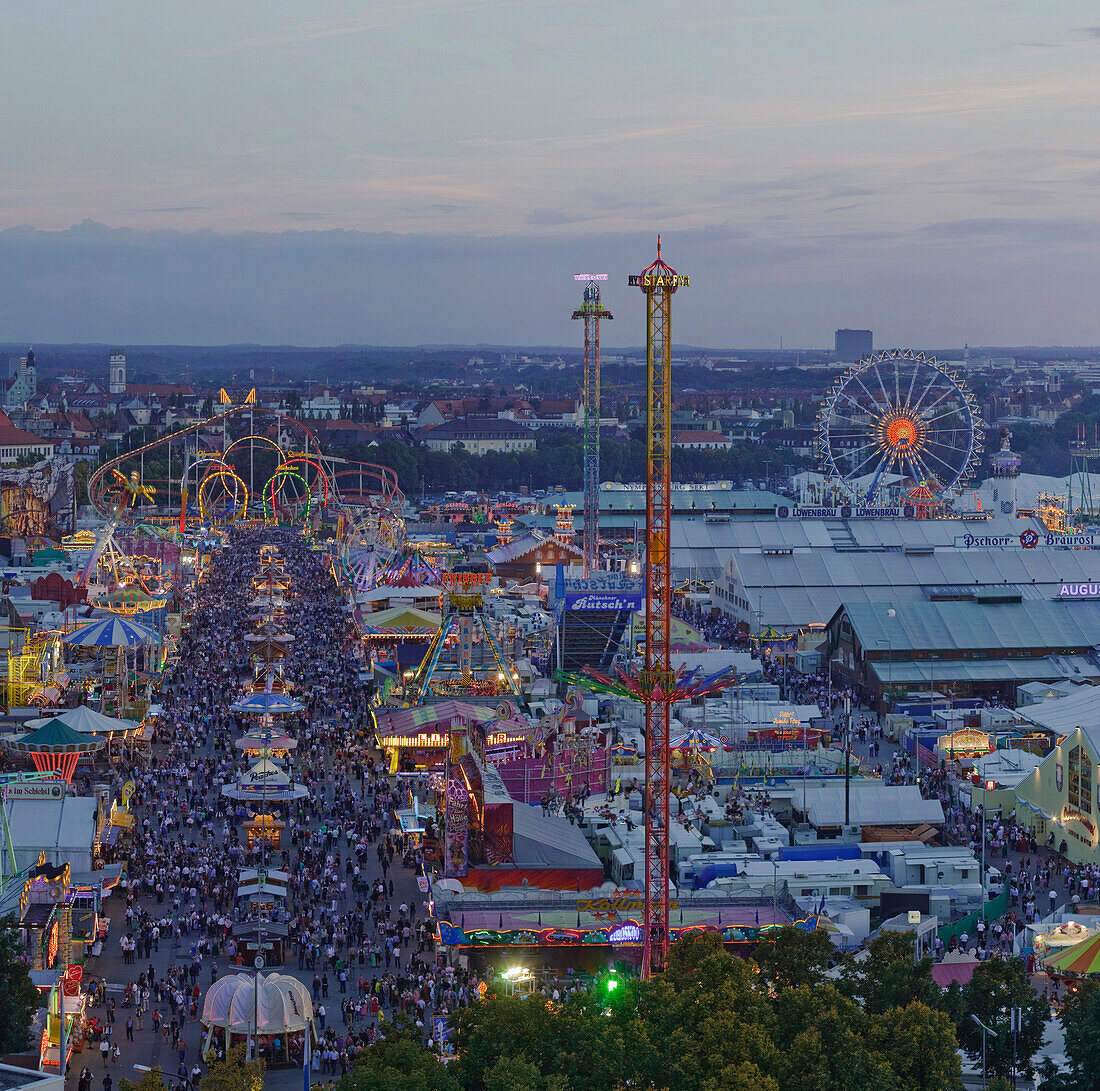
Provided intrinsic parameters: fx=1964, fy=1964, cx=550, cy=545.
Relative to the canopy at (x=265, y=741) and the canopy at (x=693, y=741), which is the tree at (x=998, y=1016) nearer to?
the canopy at (x=693, y=741)

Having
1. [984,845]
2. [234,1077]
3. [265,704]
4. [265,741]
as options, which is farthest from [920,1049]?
[265,704]

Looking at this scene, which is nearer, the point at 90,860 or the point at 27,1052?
the point at 27,1052

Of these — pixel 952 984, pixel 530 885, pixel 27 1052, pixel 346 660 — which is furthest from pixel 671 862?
pixel 346 660

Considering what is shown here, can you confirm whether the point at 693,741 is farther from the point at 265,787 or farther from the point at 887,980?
the point at 887,980

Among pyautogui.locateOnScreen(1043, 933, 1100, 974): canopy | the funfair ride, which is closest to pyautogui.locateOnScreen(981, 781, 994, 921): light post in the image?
pyautogui.locateOnScreen(1043, 933, 1100, 974): canopy

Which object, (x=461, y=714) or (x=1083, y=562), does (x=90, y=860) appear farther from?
(x=1083, y=562)

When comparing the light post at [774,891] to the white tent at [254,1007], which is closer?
the white tent at [254,1007]

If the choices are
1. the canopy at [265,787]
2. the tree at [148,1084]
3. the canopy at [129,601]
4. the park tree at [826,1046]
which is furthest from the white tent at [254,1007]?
the canopy at [129,601]
